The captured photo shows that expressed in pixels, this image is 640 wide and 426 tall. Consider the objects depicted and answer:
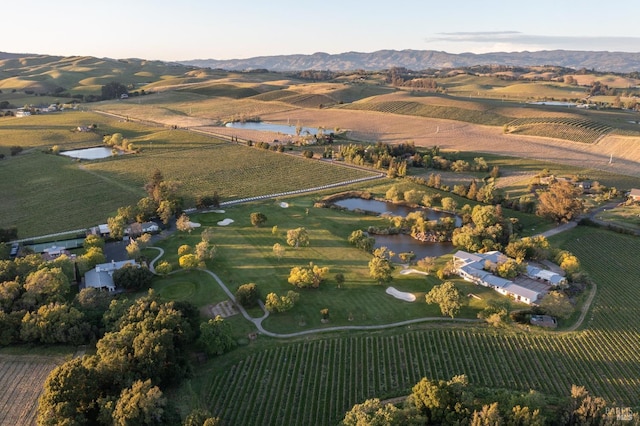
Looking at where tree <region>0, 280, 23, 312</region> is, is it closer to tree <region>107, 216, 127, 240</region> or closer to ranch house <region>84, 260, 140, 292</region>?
ranch house <region>84, 260, 140, 292</region>

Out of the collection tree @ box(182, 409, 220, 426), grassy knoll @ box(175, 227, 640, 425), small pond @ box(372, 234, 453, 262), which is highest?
tree @ box(182, 409, 220, 426)

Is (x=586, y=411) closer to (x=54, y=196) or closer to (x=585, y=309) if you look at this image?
(x=585, y=309)

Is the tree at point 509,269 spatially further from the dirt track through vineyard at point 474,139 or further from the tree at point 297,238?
the dirt track through vineyard at point 474,139

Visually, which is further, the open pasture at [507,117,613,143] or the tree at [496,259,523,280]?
the open pasture at [507,117,613,143]

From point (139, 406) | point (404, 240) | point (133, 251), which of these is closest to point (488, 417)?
point (139, 406)

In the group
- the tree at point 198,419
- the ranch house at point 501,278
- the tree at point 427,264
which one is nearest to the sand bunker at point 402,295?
the tree at point 427,264

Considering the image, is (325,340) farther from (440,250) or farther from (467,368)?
(440,250)

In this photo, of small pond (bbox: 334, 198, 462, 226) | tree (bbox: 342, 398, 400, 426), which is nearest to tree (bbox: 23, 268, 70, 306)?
Answer: tree (bbox: 342, 398, 400, 426)
